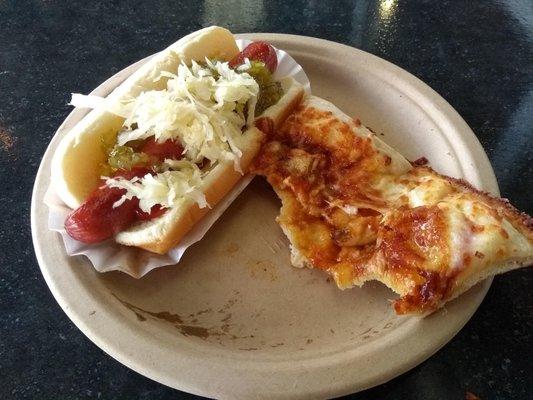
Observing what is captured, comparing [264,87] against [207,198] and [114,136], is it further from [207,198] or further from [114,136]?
[114,136]

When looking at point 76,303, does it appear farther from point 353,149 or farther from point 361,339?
point 353,149

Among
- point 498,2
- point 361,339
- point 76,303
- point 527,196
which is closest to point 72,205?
point 76,303

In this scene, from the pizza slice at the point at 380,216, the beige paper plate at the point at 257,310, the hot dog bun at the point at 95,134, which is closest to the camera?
the beige paper plate at the point at 257,310

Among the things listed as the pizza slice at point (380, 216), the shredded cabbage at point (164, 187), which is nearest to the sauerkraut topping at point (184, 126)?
the shredded cabbage at point (164, 187)

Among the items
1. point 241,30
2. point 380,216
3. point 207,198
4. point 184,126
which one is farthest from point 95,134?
point 241,30

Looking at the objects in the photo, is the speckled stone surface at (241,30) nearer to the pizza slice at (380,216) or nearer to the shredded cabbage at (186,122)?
the pizza slice at (380,216)
